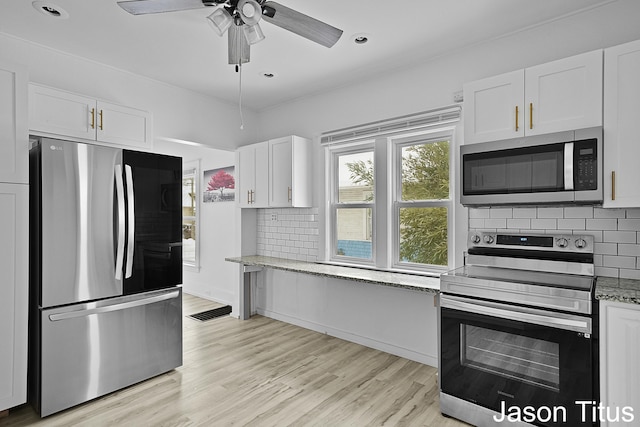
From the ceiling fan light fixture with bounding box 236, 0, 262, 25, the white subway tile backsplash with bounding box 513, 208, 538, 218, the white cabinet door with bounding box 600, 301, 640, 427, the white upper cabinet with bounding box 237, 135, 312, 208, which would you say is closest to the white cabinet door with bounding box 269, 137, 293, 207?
the white upper cabinet with bounding box 237, 135, 312, 208

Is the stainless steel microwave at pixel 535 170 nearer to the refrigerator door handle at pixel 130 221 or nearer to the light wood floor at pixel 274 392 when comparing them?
the light wood floor at pixel 274 392

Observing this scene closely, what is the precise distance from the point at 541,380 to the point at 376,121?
2.48 m

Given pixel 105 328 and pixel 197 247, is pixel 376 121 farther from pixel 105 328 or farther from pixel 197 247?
pixel 197 247

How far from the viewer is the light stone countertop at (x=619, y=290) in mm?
1831

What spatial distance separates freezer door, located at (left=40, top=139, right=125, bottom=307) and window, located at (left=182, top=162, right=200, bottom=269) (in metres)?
3.26

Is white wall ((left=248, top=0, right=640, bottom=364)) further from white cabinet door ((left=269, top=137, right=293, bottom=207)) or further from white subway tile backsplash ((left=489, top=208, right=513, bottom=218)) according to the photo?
white cabinet door ((left=269, top=137, right=293, bottom=207))

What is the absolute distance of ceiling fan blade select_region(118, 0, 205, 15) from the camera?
1.76 m

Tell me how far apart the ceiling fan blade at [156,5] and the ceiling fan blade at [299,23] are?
Answer: 0.35 metres

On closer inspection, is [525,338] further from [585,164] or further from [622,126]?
[622,126]

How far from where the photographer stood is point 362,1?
7.75ft

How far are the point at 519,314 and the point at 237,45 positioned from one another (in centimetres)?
231

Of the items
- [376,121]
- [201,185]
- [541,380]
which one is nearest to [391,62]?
[376,121]

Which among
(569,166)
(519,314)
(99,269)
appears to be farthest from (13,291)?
(569,166)

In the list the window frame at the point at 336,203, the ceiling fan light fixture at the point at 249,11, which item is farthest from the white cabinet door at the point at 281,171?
the ceiling fan light fixture at the point at 249,11
